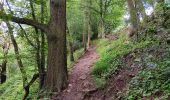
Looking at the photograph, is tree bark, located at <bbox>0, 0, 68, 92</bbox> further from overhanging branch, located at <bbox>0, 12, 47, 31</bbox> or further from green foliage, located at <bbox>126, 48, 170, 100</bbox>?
green foliage, located at <bbox>126, 48, 170, 100</bbox>

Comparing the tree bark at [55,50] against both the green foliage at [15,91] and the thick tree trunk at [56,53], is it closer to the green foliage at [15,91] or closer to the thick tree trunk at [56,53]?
the thick tree trunk at [56,53]

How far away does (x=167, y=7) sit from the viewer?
10258 mm

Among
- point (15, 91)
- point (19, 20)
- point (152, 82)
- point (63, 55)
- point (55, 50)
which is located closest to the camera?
point (152, 82)

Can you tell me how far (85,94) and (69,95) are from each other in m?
0.67

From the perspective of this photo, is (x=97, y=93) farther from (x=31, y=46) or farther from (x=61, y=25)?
(x=31, y=46)

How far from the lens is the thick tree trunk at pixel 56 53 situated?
28.8 ft

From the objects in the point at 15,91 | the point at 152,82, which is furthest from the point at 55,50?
the point at 15,91

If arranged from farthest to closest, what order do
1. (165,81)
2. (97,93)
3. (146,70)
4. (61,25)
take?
(61,25) < (97,93) < (146,70) < (165,81)

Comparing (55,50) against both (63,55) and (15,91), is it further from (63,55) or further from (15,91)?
(15,91)

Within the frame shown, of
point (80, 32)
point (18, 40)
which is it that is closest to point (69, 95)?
point (18, 40)

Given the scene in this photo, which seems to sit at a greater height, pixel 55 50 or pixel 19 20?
pixel 19 20

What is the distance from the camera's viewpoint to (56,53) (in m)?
8.81

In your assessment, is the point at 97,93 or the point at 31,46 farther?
the point at 31,46

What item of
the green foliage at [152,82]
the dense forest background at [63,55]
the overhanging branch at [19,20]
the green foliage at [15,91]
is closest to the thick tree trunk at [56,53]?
the dense forest background at [63,55]
